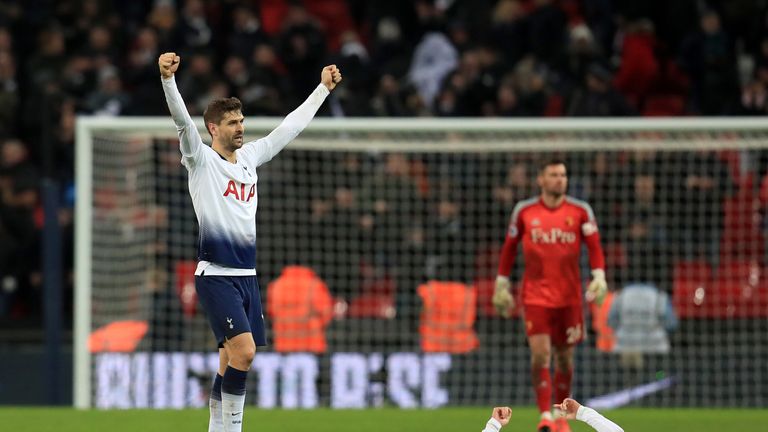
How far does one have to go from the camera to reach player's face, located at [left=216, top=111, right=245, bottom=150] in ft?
27.3

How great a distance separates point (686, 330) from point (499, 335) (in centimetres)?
162

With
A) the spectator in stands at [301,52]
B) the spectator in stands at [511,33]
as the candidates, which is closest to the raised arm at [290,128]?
the spectator in stands at [301,52]

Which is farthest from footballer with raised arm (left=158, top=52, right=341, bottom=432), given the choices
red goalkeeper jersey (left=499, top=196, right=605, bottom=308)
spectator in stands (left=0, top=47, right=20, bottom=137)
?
spectator in stands (left=0, top=47, right=20, bottom=137)

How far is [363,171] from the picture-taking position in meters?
14.1

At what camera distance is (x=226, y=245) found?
826 centimetres

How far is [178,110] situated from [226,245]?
807 millimetres

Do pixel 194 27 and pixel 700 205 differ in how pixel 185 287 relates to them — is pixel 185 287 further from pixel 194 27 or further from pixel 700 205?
pixel 700 205

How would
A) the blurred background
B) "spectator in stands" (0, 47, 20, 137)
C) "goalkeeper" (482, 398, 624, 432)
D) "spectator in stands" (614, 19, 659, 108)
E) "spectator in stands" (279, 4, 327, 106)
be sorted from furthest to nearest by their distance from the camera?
"spectator in stands" (614, 19, 659, 108) → "spectator in stands" (279, 4, 327, 106) → "spectator in stands" (0, 47, 20, 137) → the blurred background → "goalkeeper" (482, 398, 624, 432)

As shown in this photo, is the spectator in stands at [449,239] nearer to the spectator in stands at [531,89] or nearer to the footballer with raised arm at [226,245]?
the spectator in stands at [531,89]

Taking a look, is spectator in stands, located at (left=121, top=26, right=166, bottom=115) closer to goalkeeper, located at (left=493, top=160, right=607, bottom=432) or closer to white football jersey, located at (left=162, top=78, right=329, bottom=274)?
goalkeeper, located at (left=493, top=160, right=607, bottom=432)

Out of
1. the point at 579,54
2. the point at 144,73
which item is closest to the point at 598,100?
the point at 579,54

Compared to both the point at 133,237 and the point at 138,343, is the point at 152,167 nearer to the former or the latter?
the point at 133,237

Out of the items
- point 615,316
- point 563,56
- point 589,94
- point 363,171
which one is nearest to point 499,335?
point 615,316

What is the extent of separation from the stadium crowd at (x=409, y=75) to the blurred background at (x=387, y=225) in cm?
3
